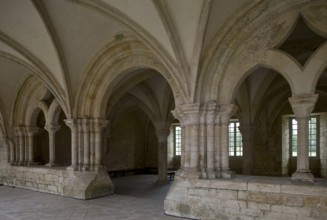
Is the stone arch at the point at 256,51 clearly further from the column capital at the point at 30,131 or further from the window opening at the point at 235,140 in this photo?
the window opening at the point at 235,140

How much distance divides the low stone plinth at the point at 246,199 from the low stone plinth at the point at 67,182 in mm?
2406

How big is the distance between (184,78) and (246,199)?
2332 millimetres

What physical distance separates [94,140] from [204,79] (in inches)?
138

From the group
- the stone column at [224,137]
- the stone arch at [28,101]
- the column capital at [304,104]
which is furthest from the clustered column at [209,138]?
the stone arch at [28,101]

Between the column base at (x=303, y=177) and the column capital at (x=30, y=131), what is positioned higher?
the column capital at (x=30, y=131)

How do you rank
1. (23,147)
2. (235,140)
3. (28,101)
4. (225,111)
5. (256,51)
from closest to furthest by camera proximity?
1. (256,51)
2. (225,111)
3. (28,101)
4. (23,147)
5. (235,140)

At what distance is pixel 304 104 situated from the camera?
438 cm

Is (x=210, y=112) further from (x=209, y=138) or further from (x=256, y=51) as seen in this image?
(x=256, y=51)

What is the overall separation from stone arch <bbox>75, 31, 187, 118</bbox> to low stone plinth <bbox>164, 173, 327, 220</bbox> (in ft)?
5.84

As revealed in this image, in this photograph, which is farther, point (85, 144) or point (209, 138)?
point (85, 144)

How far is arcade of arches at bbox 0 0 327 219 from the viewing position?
439 centimetres

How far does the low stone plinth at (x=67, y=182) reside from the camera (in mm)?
6852

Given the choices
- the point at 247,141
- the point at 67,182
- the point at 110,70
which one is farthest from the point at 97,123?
the point at 247,141

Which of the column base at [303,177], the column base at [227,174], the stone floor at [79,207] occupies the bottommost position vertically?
the stone floor at [79,207]
